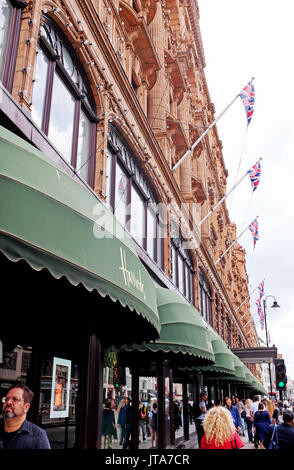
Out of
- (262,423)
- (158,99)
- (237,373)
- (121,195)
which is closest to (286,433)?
(262,423)

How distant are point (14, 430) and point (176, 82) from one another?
21667mm

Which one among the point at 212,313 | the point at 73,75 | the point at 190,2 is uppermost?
the point at 190,2

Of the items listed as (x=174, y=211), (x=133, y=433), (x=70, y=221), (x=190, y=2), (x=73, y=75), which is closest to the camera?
(x=70, y=221)

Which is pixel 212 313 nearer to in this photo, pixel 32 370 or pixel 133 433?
pixel 133 433

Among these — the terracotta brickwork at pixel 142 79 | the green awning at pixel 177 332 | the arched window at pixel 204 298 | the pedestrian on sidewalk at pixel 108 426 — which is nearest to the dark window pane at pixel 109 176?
the terracotta brickwork at pixel 142 79

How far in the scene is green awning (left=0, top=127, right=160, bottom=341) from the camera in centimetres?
374

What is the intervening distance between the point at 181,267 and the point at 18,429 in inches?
712

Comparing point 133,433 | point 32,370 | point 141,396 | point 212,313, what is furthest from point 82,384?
point 212,313

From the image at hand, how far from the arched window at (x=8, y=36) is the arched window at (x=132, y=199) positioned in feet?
14.6

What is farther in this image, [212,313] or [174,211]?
[212,313]

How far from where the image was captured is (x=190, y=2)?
2834cm

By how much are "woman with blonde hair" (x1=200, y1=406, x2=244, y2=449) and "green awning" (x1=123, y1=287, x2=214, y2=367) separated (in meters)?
4.10

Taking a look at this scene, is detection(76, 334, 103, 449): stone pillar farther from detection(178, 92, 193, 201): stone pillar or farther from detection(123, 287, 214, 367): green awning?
detection(178, 92, 193, 201): stone pillar

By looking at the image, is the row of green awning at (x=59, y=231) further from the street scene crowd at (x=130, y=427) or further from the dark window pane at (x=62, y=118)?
the dark window pane at (x=62, y=118)
